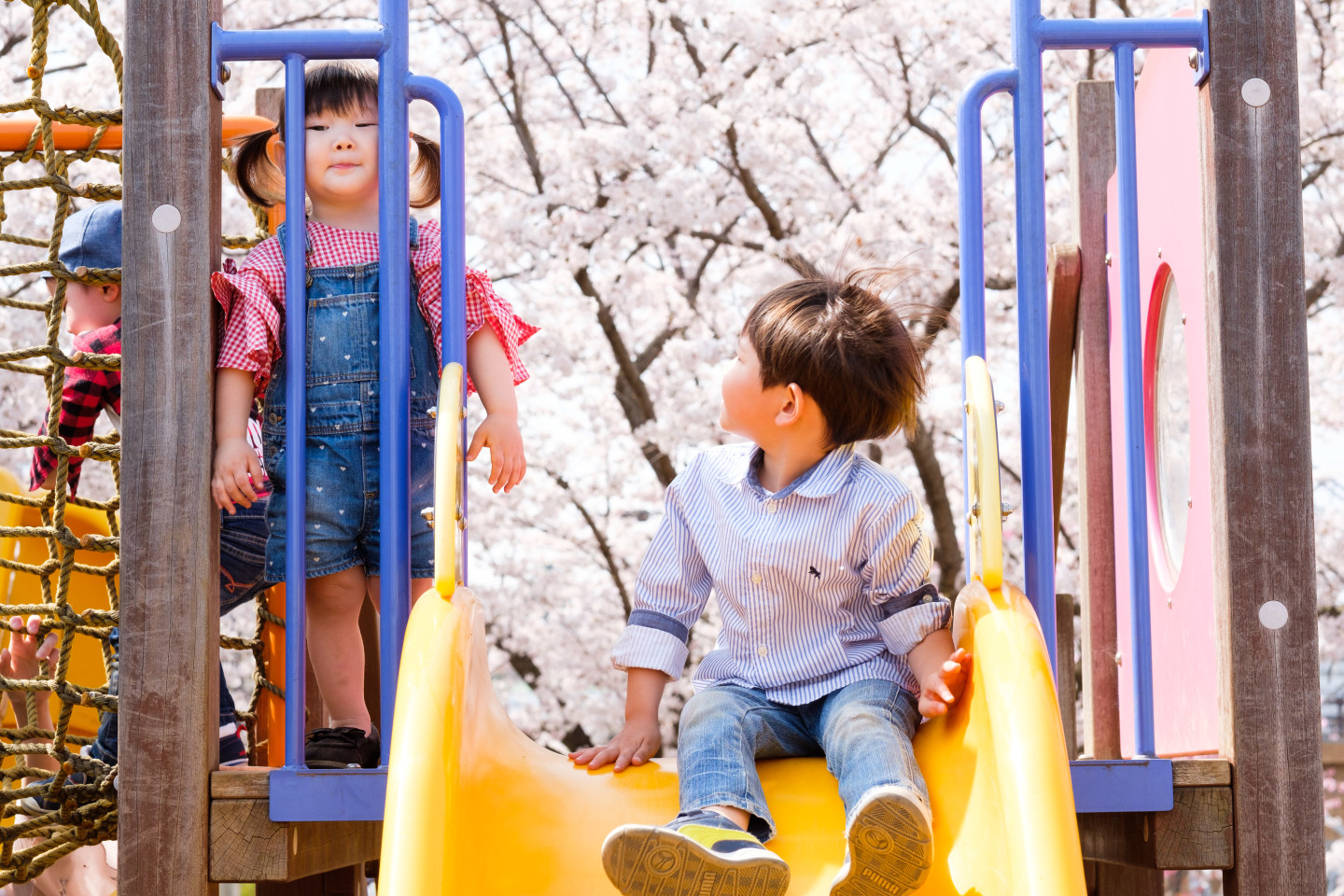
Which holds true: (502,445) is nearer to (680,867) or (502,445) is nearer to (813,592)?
(813,592)

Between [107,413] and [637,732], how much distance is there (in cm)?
130

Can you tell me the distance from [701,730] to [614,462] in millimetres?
5261

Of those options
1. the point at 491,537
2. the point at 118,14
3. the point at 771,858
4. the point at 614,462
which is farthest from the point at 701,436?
the point at 771,858

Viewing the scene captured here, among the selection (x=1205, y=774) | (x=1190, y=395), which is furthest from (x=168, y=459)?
(x=1190, y=395)

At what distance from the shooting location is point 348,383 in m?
2.11

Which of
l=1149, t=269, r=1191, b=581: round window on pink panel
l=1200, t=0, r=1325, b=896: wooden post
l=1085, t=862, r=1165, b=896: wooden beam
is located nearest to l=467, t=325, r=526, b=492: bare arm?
l=1200, t=0, r=1325, b=896: wooden post

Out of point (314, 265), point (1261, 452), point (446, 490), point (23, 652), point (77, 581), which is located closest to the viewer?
point (446, 490)

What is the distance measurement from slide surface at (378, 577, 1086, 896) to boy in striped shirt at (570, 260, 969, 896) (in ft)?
0.18

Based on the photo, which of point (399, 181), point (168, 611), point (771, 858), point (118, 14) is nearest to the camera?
point (771, 858)

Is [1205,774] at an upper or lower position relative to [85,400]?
lower

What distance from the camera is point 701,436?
6.79 meters

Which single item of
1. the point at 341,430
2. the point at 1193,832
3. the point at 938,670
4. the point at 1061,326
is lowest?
the point at 1193,832

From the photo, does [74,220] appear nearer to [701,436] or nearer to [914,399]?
[914,399]

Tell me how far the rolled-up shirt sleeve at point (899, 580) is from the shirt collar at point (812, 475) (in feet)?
0.30
